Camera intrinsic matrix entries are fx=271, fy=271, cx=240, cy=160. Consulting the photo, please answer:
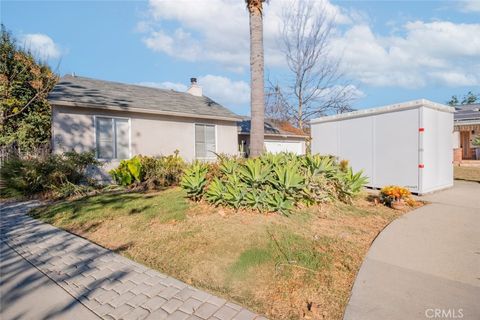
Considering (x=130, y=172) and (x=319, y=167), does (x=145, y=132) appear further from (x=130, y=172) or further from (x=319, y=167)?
(x=319, y=167)

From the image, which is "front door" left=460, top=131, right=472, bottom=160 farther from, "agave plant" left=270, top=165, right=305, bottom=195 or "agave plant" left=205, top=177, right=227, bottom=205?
"agave plant" left=205, top=177, right=227, bottom=205

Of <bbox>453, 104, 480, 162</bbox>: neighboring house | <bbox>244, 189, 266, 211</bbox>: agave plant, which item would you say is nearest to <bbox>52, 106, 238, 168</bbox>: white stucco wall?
<bbox>244, 189, 266, 211</bbox>: agave plant

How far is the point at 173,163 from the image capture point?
1045 cm

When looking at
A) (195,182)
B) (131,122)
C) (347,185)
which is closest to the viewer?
(195,182)

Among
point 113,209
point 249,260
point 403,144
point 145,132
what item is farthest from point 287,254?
point 145,132

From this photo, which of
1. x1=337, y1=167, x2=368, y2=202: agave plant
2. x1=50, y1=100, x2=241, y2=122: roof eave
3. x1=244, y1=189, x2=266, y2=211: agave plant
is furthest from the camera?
x1=50, y1=100, x2=241, y2=122: roof eave

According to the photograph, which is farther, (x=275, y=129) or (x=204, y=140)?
(x=275, y=129)

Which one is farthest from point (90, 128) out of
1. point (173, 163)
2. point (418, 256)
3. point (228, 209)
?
point (418, 256)

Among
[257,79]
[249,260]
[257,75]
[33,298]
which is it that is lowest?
[33,298]

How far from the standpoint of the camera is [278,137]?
69.6 ft

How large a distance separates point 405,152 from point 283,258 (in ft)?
24.1

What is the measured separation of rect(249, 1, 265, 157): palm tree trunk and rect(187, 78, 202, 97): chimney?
A: 431 inches

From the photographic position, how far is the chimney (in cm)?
1820

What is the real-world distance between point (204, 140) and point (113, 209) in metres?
8.24
